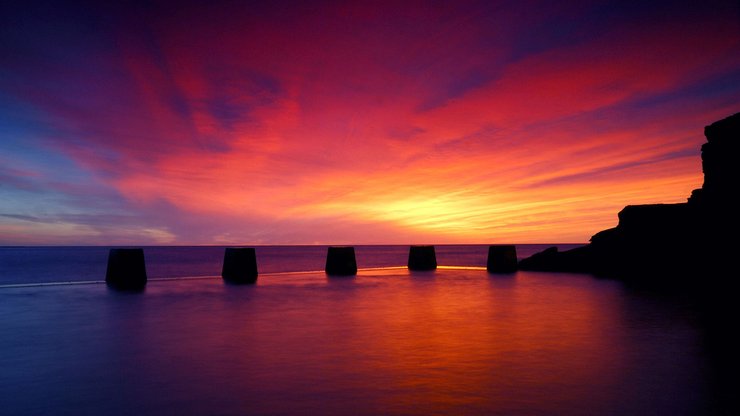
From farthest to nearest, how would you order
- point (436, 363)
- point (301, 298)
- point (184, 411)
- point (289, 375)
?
point (301, 298), point (436, 363), point (289, 375), point (184, 411)

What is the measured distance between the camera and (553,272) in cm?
2347

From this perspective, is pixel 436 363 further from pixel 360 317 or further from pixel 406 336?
pixel 360 317

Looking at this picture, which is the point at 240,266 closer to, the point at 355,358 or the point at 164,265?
the point at 355,358

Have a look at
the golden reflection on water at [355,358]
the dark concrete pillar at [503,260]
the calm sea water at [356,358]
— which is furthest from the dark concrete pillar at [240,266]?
the dark concrete pillar at [503,260]

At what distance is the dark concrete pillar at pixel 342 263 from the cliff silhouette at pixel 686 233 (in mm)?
11174

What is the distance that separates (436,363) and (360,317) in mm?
3839

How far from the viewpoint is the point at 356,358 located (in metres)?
5.73

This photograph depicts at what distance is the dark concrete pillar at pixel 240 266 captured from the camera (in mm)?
17688

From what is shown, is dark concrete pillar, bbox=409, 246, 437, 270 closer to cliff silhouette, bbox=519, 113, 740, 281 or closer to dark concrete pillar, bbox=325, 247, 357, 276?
dark concrete pillar, bbox=325, 247, 357, 276

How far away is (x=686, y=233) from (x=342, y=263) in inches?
584

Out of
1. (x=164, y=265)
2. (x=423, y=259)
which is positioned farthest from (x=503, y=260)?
(x=164, y=265)

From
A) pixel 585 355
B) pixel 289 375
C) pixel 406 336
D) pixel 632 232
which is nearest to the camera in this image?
pixel 289 375

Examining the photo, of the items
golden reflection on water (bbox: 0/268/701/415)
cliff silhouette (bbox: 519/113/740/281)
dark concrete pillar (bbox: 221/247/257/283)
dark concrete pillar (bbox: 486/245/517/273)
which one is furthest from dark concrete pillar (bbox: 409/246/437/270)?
golden reflection on water (bbox: 0/268/701/415)

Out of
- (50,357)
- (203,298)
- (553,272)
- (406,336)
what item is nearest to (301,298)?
(203,298)
